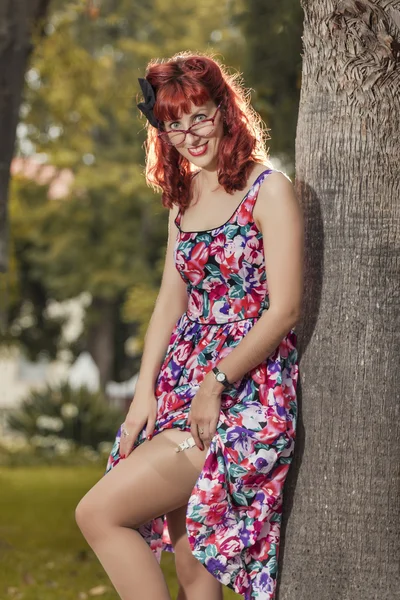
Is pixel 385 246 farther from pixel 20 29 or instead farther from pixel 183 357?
pixel 20 29

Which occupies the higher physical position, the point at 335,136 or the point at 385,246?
the point at 335,136

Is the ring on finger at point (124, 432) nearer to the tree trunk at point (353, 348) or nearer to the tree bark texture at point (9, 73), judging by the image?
the tree trunk at point (353, 348)

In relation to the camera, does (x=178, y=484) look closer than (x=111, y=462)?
Yes

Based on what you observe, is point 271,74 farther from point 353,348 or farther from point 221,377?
point 221,377

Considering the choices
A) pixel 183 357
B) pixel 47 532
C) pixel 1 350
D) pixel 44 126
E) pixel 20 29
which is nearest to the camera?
pixel 183 357

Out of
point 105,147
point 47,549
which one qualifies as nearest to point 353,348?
point 47,549

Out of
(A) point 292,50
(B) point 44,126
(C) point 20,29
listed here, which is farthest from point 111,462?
(B) point 44,126

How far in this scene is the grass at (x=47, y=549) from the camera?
6.66m

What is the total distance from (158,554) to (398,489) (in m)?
0.93

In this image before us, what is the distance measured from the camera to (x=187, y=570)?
3775mm

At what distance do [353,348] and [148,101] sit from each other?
115 cm

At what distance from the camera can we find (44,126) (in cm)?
1559

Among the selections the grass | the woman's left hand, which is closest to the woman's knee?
the woman's left hand

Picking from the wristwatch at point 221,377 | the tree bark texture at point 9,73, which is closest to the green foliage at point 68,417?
the tree bark texture at point 9,73
